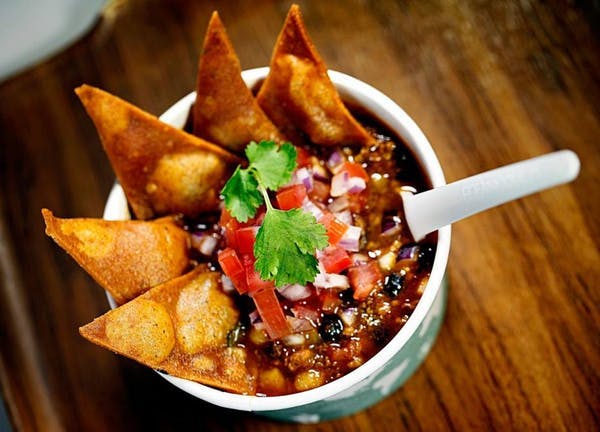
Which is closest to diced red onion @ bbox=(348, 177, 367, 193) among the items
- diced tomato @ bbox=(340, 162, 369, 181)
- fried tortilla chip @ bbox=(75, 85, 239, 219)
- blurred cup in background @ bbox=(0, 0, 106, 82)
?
diced tomato @ bbox=(340, 162, 369, 181)

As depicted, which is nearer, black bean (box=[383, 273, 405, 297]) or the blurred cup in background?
black bean (box=[383, 273, 405, 297])

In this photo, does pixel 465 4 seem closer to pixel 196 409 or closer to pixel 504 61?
pixel 504 61

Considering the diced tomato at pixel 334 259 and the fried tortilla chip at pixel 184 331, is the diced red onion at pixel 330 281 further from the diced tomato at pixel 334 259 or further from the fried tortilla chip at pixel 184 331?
the fried tortilla chip at pixel 184 331

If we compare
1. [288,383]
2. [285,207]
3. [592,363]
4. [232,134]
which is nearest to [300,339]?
[288,383]

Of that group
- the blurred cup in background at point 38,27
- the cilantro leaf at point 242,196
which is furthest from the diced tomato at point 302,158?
the blurred cup in background at point 38,27

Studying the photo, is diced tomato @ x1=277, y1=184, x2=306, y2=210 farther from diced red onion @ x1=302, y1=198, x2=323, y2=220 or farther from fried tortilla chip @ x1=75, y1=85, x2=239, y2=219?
fried tortilla chip @ x1=75, y1=85, x2=239, y2=219

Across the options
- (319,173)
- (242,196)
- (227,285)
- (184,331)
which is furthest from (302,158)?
(184,331)
